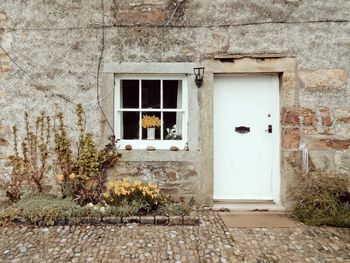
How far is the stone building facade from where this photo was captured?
5.09 meters

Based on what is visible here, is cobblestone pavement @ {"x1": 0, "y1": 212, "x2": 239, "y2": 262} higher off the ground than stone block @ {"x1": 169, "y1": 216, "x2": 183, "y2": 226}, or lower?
lower

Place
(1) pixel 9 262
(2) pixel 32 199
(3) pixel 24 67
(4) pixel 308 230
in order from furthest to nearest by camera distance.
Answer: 1. (3) pixel 24 67
2. (2) pixel 32 199
3. (4) pixel 308 230
4. (1) pixel 9 262

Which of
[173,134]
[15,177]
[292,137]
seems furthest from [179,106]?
[15,177]

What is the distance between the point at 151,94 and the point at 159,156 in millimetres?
992

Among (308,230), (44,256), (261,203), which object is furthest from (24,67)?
(308,230)

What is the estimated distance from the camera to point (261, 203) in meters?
5.32

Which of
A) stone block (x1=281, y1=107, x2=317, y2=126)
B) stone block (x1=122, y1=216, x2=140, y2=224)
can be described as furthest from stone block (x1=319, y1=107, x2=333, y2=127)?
stone block (x1=122, y1=216, x2=140, y2=224)

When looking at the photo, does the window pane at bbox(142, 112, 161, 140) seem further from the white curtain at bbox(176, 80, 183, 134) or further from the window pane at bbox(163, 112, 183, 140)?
the white curtain at bbox(176, 80, 183, 134)

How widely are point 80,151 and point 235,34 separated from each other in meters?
2.96

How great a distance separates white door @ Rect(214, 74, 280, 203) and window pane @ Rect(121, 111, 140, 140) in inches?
49.3

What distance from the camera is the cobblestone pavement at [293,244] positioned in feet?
11.9

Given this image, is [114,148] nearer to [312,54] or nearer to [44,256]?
[44,256]

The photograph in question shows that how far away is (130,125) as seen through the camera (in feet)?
17.7

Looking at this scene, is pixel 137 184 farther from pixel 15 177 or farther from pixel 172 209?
pixel 15 177
